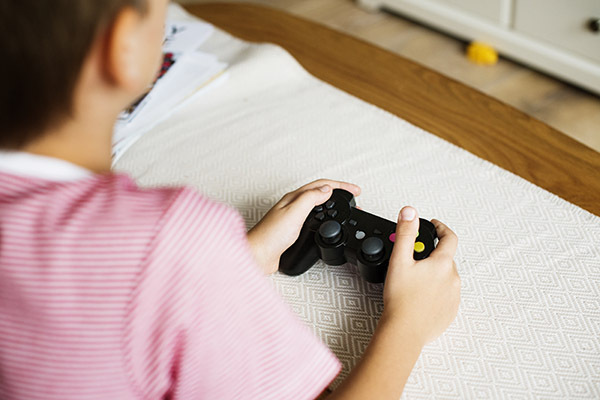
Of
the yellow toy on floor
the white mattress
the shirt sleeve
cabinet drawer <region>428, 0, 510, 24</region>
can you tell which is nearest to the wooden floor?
the yellow toy on floor

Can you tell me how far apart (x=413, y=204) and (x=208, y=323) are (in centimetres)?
37

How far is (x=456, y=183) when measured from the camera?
766mm

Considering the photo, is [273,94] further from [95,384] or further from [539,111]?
[539,111]

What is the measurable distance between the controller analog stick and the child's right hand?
19 mm

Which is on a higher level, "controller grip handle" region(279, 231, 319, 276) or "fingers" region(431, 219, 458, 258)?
"fingers" region(431, 219, 458, 258)

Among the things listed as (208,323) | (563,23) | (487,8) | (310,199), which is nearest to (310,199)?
(310,199)

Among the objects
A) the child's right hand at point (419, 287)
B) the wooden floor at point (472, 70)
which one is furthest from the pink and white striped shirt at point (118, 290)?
the wooden floor at point (472, 70)

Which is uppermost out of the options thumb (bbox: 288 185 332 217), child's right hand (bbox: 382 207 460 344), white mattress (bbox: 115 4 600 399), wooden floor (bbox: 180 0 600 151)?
thumb (bbox: 288 185 332 217)

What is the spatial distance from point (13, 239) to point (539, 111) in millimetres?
1485

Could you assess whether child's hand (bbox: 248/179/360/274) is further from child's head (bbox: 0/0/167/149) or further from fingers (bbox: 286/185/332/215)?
child's head (bbox: 0/0/167/149)

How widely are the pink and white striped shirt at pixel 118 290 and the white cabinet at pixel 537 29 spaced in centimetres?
136

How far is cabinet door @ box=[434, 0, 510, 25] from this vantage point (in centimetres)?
171

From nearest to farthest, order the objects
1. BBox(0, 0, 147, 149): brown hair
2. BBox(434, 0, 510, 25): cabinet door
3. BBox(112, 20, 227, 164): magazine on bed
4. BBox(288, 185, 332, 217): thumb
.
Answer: BBox(0, 0, 147, 149): brown hair → BBox(288, 185, 332, 217): thumb → BBox(112, 20, 227, 164): magazine on bed → BBox(434, 0, 510, 25): cabinet door

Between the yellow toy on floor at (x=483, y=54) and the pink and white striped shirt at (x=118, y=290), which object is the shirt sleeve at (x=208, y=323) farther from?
the yellow toy on floor at (x=483, y=54)
